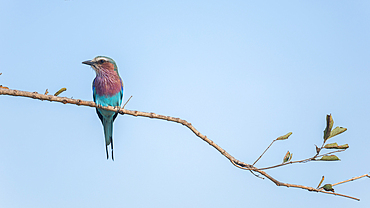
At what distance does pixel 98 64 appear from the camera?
6918 millimetres

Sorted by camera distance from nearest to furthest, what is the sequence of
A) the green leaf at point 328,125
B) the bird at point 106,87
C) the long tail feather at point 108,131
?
the green leaf at point 328,125
the long tail feather at point 108,131
the bird at point 106,87

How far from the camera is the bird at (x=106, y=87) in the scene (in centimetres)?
681

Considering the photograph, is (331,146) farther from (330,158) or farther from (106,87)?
(106,87)

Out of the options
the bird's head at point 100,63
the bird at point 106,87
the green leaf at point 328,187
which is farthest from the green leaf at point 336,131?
the bird's head at point 100,63

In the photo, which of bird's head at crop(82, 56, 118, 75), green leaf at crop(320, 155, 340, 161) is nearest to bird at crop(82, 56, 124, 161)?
bird's head at crop(82, 56, 118, 75)

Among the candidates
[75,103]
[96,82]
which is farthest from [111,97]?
[75,103]

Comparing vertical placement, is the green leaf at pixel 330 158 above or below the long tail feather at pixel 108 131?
below

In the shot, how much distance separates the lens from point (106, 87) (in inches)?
268

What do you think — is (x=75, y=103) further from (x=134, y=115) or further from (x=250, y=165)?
(x=250, y=165)

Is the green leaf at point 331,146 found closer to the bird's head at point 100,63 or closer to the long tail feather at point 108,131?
the long tail feather at point 108,131

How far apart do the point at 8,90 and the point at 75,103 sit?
2.29 feet

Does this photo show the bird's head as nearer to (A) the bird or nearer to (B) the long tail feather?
(A) the bird

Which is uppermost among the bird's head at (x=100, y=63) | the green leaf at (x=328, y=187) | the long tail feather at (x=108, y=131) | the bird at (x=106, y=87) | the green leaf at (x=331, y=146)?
the bird's head at (x=100, y=63)

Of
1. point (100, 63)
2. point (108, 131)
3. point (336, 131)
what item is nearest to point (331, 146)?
point (336, 131)
